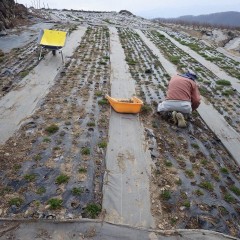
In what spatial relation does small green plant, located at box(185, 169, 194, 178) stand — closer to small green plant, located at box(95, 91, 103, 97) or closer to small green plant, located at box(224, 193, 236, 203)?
small green plant, located at box(224, 193, 236, 203)

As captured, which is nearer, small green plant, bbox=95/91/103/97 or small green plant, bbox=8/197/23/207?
small green plant, bbox=8/197/23/207

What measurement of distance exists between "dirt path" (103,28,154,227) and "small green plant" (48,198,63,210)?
592 mm

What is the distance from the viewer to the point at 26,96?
7438mm

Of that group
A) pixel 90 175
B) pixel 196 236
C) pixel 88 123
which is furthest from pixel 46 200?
pixel 88 123

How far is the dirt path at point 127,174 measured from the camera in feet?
12.7

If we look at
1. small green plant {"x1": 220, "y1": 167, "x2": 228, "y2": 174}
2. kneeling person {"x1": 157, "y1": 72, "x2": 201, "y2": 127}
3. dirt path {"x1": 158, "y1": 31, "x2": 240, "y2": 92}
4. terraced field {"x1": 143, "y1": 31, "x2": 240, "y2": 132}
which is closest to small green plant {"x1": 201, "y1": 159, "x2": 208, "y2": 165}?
small green plant {"x1": 220, "y1": 167, "x2": 228, "y2": 174}

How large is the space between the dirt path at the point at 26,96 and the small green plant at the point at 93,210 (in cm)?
227

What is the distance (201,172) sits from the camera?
4.89m

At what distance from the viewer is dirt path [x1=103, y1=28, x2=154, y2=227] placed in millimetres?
3863

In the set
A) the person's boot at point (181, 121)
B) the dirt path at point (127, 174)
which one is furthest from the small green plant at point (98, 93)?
the person's boot at point (181, 121)

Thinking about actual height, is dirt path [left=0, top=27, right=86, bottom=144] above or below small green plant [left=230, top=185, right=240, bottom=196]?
below

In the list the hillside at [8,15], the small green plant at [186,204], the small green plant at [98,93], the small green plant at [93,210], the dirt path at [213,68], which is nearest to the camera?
the small green plant at [93,210]

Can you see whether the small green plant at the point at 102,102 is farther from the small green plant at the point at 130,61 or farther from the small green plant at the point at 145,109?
the small green plant at the point at 130,61

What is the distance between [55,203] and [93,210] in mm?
517
